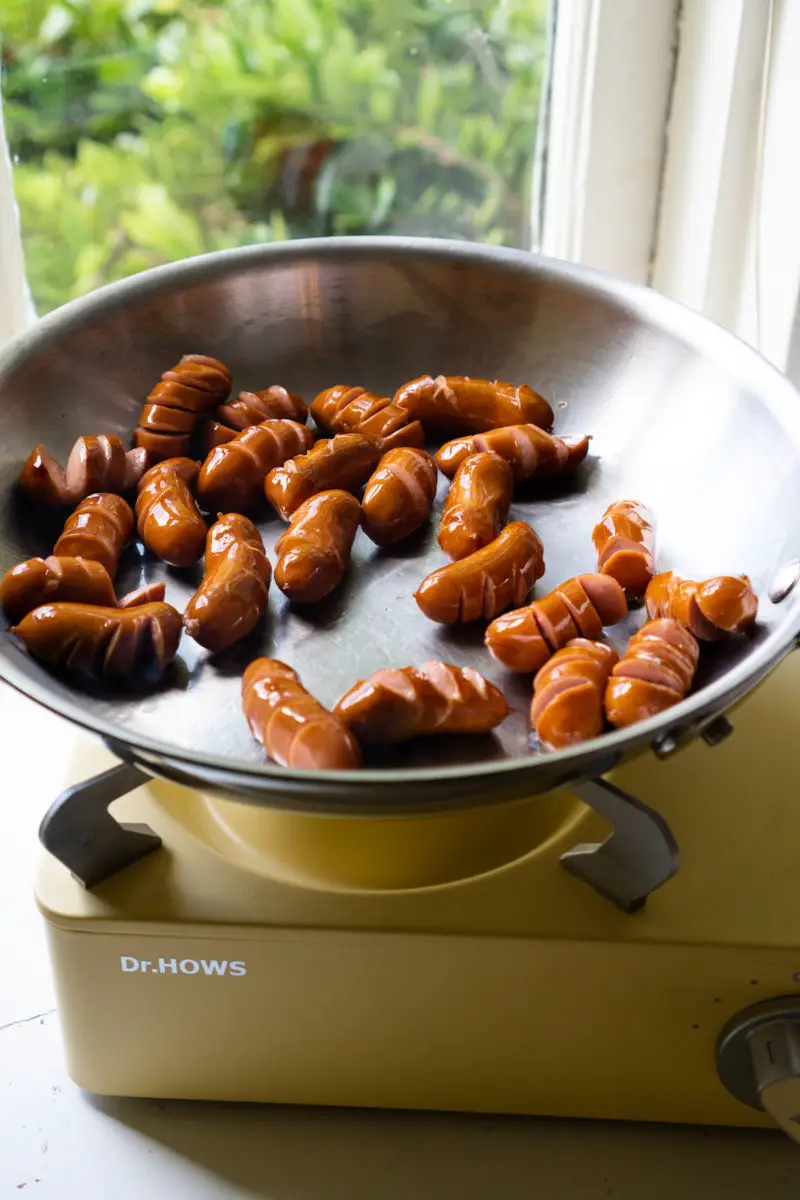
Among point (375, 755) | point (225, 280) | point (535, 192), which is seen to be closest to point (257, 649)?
point (375, 755)

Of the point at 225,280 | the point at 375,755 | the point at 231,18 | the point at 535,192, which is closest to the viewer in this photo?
the point at 375,755

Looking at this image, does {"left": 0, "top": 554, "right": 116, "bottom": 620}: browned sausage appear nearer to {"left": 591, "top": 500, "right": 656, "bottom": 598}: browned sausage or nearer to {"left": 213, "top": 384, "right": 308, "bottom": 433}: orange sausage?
{"left": 213, "top": 384, "right": 308, "bottom": 433}: orange sausage

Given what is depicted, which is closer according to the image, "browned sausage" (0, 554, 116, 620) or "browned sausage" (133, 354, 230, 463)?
"browned sausage" (0, 554, 116, 620)

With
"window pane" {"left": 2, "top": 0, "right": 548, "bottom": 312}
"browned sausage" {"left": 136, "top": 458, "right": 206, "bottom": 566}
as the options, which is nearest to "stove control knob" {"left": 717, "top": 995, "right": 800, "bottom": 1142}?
"browned sausage" {"left": 136, "top": 458, "right": 206, "bottom": 566}

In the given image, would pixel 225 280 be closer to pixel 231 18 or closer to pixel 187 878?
pixel 231 18

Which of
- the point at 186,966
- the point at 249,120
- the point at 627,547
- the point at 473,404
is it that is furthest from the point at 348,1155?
the point at 249,120
